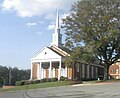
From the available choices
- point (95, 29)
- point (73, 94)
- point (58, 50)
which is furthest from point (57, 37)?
point (73, 94)

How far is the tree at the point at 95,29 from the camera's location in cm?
5106

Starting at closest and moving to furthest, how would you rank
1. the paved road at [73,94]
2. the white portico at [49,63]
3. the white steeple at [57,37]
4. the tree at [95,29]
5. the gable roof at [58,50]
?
1. the paved road at [73,94]
2. the tree at [95,29]
3. the white portico at [49,63]
4. the gable roof at [58,50]
5. the white steeple at [57,37]

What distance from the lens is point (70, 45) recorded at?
5453 centimetres

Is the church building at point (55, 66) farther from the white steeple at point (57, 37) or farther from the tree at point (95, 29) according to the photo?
the tree at point (95, 29)

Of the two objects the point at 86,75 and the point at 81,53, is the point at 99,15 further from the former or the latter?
the point at 86,75

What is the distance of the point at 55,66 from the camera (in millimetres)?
68312

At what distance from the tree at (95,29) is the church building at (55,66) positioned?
7963 millimetres

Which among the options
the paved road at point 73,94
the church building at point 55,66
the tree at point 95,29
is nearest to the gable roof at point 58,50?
the church building at point 55,66

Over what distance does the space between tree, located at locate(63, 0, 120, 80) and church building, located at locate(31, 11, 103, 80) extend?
7.96 m

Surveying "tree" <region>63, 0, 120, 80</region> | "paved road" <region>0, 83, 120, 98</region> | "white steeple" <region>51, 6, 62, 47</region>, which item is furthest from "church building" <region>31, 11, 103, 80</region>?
"paved road" <region>0, 83, 120, 98</region>

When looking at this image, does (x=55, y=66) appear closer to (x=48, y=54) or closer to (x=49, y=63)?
(x=49, y=63)

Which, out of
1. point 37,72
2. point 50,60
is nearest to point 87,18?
point 50,60

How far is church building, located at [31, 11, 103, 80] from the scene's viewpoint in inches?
2537

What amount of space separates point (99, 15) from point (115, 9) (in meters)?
2.59
